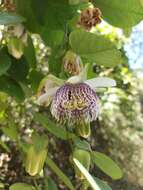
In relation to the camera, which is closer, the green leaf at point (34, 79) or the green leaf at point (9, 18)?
the green leaf at point (9, 18)

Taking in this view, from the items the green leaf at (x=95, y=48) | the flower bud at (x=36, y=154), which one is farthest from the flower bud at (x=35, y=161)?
the green leaf at (x=95, y=48)

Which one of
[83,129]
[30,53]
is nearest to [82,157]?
[83,129]

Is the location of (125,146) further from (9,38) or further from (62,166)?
(9,38)

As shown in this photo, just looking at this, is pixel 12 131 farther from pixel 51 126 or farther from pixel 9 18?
pixel 9 18

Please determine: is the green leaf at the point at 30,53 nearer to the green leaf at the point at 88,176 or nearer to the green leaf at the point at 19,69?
the green leaf at the point at 19,69

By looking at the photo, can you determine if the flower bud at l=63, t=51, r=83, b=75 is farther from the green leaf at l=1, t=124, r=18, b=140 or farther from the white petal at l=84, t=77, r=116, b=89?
the green leaf at l=1, t=124, r=18, b=140

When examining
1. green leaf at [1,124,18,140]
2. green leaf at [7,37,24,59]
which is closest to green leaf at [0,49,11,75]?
green leaf at [7,37,24,59]
